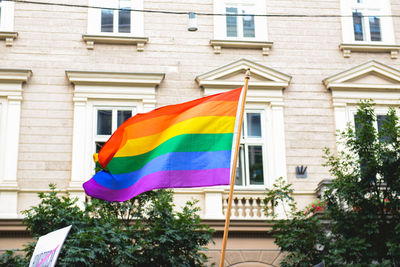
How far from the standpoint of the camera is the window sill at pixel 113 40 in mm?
17203

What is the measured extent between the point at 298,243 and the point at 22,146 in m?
7.06

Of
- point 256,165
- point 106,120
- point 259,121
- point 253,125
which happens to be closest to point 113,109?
point 106,120

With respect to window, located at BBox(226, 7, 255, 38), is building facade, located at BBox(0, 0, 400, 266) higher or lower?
lower

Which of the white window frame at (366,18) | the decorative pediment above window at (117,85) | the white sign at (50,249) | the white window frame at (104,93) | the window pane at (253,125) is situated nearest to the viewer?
the white sign at (50,249)

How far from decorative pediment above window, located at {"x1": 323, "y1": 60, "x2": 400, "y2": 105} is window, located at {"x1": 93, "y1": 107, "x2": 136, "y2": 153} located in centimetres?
509

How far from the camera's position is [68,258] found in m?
11.8

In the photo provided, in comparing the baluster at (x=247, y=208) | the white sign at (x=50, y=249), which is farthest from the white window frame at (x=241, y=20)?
the white sign at (x=50, y=249)

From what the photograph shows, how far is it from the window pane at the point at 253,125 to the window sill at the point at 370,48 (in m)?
2.93

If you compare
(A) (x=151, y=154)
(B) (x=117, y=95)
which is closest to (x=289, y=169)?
(B) (x=117, y=95)

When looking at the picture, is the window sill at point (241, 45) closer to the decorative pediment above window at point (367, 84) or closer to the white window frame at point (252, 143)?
the white window frame at point (252, 143)

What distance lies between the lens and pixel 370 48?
59.1 feet

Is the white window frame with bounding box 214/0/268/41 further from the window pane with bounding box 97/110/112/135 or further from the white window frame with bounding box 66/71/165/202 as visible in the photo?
the window pane with bounding box 97/110/112/135

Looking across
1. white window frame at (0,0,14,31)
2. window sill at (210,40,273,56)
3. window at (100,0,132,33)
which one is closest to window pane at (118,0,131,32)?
window at (100,0,132,33)

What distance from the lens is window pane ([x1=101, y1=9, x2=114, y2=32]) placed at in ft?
57.9
